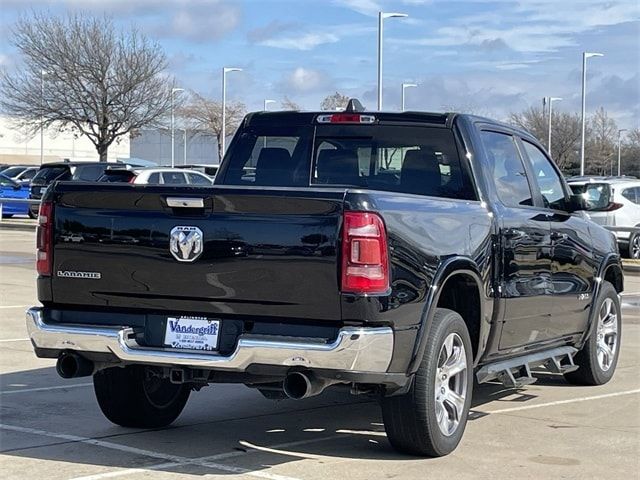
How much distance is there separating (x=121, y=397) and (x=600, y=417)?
11.1 feet

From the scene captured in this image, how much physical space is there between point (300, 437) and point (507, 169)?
248 centimetres

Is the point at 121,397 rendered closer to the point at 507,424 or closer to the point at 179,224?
the point at 179,224

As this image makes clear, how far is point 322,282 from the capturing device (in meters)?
5.77

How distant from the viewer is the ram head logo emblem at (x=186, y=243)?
19.9ft

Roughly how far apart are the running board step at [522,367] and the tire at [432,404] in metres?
0.43

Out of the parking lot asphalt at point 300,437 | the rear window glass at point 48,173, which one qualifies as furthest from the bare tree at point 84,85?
the parking lot asphalt at point 300,437

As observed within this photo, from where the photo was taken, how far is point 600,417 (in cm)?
790

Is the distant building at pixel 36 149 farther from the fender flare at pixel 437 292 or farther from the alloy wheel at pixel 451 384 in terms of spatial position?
the alloy wheel at pixel 451 384

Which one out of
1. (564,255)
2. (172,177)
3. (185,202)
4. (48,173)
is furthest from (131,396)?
(48,173)

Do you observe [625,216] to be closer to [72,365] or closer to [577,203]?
[577,203]

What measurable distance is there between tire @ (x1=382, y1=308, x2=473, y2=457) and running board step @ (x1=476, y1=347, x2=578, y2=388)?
0.43 m

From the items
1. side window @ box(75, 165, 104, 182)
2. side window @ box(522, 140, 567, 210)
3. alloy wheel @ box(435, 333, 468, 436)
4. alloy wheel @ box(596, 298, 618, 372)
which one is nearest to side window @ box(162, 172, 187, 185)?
Answer: side window @ box(75, 165, 104, 182)

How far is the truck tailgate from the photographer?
580 centimetres

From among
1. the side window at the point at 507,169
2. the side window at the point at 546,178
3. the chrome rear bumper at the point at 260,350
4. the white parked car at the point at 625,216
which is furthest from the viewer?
the white parked car at the point at 625,216
